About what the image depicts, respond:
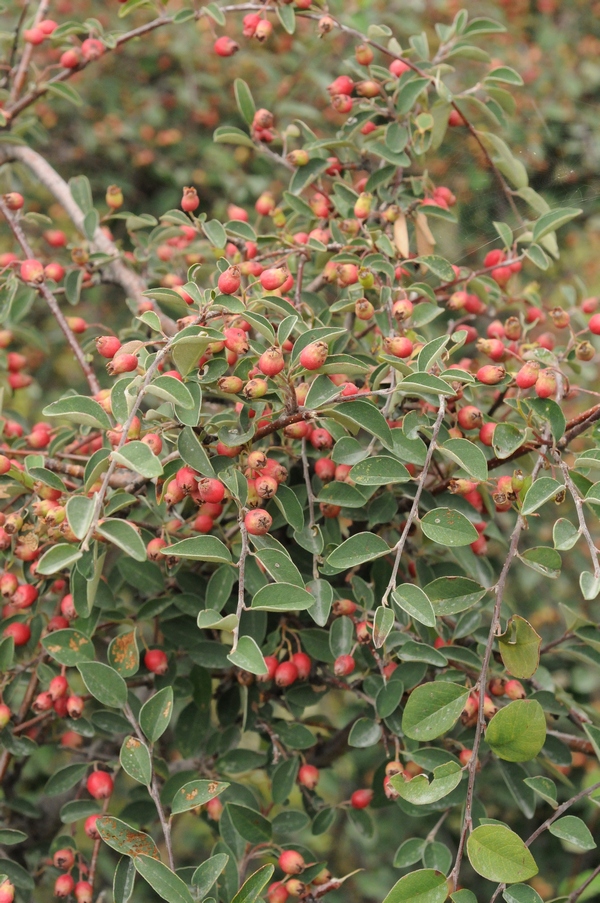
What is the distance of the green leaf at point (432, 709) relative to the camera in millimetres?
1142

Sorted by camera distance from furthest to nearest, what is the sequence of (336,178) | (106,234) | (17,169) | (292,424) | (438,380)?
(17,169) → (106,234) → (336,178) → (292,424) → (438,380)

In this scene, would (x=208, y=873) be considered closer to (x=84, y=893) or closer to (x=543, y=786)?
(x=84, y=893)

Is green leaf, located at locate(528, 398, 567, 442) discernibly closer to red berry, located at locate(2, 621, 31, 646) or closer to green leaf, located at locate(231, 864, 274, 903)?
green leaf, located at locate(231, 864, 274, 903)

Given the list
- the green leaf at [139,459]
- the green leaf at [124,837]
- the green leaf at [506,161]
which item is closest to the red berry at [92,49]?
the green leaf at [506,161]

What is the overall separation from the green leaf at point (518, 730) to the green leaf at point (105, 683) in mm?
562

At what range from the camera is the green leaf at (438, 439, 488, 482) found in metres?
1.17

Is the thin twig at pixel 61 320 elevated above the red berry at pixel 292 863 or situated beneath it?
elevated above

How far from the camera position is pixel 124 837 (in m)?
1.15

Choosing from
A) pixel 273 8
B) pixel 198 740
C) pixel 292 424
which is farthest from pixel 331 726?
pixel 273 8

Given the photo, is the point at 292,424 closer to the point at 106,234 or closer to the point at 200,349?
the point at 200,349

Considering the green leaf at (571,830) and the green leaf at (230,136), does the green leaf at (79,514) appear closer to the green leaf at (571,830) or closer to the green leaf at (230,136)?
the green leaf at (571,830)

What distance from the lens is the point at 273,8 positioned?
181 cm

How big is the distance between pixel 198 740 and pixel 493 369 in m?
0.87

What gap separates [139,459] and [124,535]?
0.32 feet
